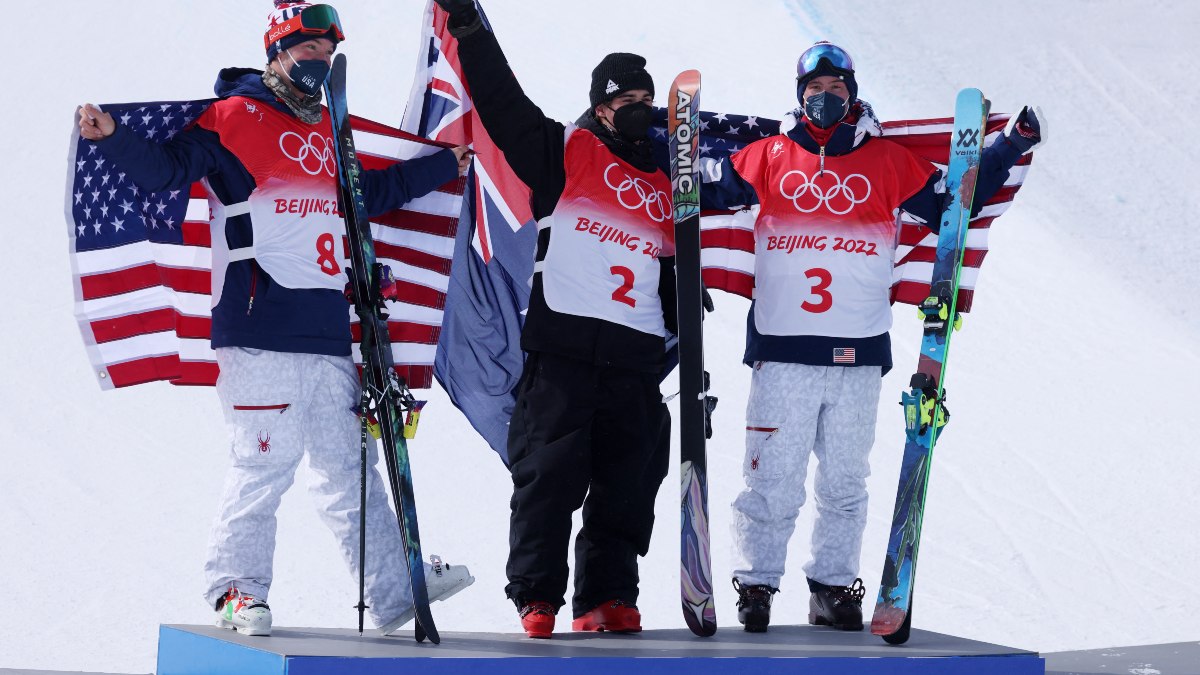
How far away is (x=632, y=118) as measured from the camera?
3.67 m

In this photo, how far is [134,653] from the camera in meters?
6.18

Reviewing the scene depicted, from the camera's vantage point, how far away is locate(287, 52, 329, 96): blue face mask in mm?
3445

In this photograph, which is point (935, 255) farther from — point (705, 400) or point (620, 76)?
point (620, 76)

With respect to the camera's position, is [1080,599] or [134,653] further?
[1080,599]

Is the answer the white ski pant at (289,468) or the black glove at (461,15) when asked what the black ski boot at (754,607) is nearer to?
the white ski pant at (289,468)

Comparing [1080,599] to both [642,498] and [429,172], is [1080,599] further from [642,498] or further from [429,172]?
[429,172]

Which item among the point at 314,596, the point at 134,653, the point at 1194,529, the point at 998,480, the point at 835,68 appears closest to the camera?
the point at 835,68

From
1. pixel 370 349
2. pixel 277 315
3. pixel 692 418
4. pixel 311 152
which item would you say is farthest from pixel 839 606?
pixel 311 152

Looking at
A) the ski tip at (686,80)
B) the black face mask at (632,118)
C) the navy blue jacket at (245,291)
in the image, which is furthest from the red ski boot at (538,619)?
the ski tip at (686,80)

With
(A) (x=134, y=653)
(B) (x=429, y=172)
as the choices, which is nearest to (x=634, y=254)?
(B) (x=429, y=172)

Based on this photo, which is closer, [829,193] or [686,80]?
[686,80]

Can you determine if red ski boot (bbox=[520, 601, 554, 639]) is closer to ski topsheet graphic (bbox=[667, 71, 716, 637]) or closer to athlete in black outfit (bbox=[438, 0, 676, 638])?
athlete in black outfit (bbox=[438, 0, 676, 638])

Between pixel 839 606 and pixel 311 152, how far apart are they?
1.93 metres

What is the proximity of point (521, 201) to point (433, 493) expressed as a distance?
4316mm
